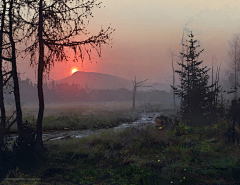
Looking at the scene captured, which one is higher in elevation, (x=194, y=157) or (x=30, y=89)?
(x=30, y=89)

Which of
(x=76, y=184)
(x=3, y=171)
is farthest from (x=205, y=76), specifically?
(x=3, y=171)

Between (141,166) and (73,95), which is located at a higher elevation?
(73,95)

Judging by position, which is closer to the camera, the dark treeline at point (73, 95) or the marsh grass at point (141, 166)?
the marsh grass at point (141, 166)

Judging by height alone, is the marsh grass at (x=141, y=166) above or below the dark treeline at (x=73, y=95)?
below

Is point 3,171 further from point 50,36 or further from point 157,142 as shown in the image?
point 157,142

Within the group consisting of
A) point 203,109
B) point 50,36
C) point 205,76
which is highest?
point 50,36

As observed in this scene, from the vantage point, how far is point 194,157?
27.0 feet

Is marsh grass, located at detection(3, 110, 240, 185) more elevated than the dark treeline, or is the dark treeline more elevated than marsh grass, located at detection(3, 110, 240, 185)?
the dark treeline

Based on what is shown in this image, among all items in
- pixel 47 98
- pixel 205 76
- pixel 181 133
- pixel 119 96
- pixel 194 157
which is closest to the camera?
pixel 194 157

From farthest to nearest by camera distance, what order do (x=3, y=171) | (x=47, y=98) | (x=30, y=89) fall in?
(x=30, y=89), (x=47, y=98), (x=3, y=171)

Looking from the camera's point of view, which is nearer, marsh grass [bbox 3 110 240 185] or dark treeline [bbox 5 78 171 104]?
marsh grass [bbox 3 110 240 185]

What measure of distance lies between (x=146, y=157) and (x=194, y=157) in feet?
6.48

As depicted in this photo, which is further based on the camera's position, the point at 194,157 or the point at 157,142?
the point at 157,142

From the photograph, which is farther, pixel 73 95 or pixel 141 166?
pixel 73 95
